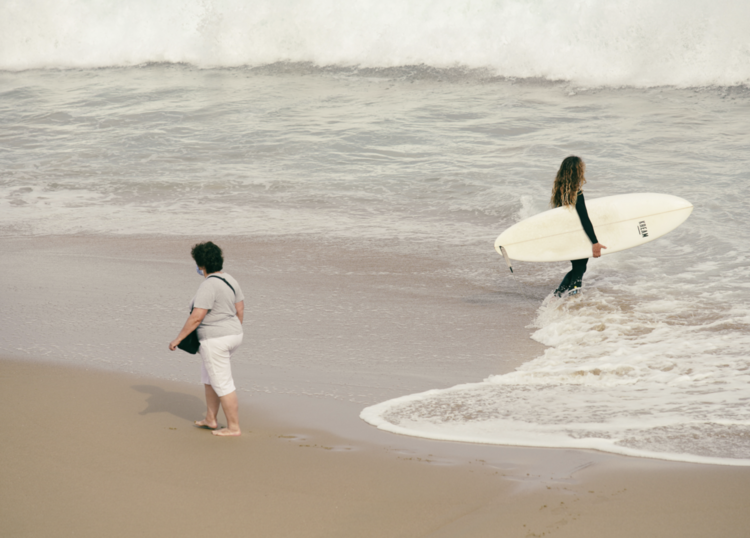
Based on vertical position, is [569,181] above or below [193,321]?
above

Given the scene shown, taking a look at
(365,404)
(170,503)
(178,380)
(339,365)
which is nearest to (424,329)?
(339,365)

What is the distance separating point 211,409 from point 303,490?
0.99 m

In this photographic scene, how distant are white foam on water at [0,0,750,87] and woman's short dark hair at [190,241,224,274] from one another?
1568 centimetres

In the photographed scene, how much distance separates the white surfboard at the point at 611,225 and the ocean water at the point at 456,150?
0.40m

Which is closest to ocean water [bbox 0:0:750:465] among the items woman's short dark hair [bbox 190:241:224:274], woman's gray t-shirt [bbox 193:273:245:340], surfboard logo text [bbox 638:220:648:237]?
surfboard logo text [bbox 638:220:648:237]

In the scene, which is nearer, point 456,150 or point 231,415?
point 231,415

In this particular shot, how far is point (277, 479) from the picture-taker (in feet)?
11.5

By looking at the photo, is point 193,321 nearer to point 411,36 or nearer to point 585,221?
point 585,221

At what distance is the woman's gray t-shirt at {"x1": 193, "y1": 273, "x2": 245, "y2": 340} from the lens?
13.0 feet

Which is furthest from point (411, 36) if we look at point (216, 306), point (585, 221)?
point (216, 306)

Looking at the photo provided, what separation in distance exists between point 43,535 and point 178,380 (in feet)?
6.28

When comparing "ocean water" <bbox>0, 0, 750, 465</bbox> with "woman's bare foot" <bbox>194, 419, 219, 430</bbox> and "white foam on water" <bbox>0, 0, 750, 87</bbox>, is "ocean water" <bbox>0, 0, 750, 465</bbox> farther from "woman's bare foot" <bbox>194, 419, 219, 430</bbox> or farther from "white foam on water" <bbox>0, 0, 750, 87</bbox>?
"woman's bare foot" <bbox>194, 419, 219, 430</bbox>

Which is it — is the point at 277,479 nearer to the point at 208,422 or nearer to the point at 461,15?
the point at 208,422

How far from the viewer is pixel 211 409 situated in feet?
13.6
